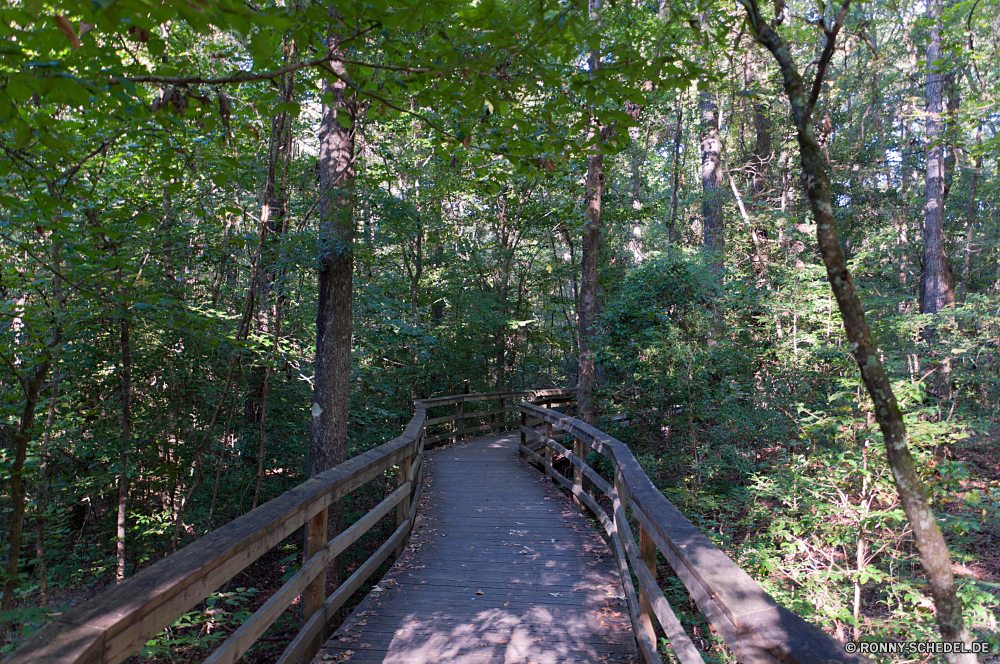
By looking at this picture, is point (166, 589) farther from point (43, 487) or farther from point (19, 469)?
point (43, 487)

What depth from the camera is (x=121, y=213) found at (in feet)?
21.0

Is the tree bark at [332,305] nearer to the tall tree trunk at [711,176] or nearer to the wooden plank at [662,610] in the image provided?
the wooden plank at [662,610]

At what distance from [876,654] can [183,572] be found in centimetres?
568

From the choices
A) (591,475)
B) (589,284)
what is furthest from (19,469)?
(589,284)

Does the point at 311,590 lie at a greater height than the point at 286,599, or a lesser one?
lesser

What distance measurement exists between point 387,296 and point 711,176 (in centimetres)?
967

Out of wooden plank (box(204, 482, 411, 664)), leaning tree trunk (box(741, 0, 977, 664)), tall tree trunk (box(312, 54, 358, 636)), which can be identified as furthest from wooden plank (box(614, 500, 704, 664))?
tall tree trunk (box(312, 54, 358, 636))

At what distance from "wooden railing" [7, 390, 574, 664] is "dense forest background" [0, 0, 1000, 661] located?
3.00 feet

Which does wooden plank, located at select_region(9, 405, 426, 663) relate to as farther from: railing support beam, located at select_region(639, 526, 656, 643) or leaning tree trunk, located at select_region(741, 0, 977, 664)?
leaning tree trunk, located at select_region(741, 0, 977, 664)

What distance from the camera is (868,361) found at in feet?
7.80

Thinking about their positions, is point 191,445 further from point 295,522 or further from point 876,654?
point 876,654

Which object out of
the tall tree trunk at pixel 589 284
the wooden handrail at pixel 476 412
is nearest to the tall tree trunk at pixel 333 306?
the wooden handrail at pixel 476 412

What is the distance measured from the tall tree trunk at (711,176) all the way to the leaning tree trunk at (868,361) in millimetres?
11299

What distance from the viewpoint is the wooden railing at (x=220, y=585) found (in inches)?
56.6
